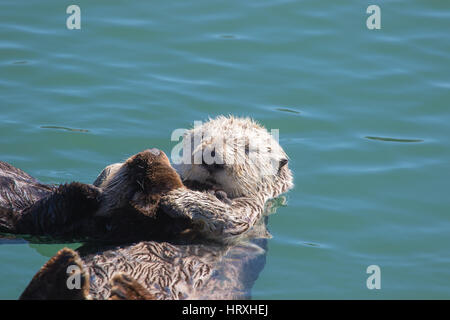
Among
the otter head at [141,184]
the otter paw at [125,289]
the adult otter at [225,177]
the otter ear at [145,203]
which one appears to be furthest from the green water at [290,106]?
the otter paw at [125,289]

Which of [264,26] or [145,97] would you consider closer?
[145,97]

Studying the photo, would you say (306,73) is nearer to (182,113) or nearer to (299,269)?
(182,113)

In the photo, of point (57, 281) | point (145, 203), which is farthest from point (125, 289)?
point (145, 203)

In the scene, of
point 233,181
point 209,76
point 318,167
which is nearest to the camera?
point 233,181

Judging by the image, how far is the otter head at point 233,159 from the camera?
179 inches

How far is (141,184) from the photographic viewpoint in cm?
415

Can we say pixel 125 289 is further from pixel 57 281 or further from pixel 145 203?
pixel 145 203

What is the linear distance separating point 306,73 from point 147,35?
81.9 inches

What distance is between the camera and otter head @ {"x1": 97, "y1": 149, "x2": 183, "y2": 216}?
163 inches

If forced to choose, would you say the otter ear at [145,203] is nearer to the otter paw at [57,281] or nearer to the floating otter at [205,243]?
the floating otter at [205,243]

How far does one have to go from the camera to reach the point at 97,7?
8.35m

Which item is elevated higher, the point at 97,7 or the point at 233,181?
the point at 97,7
